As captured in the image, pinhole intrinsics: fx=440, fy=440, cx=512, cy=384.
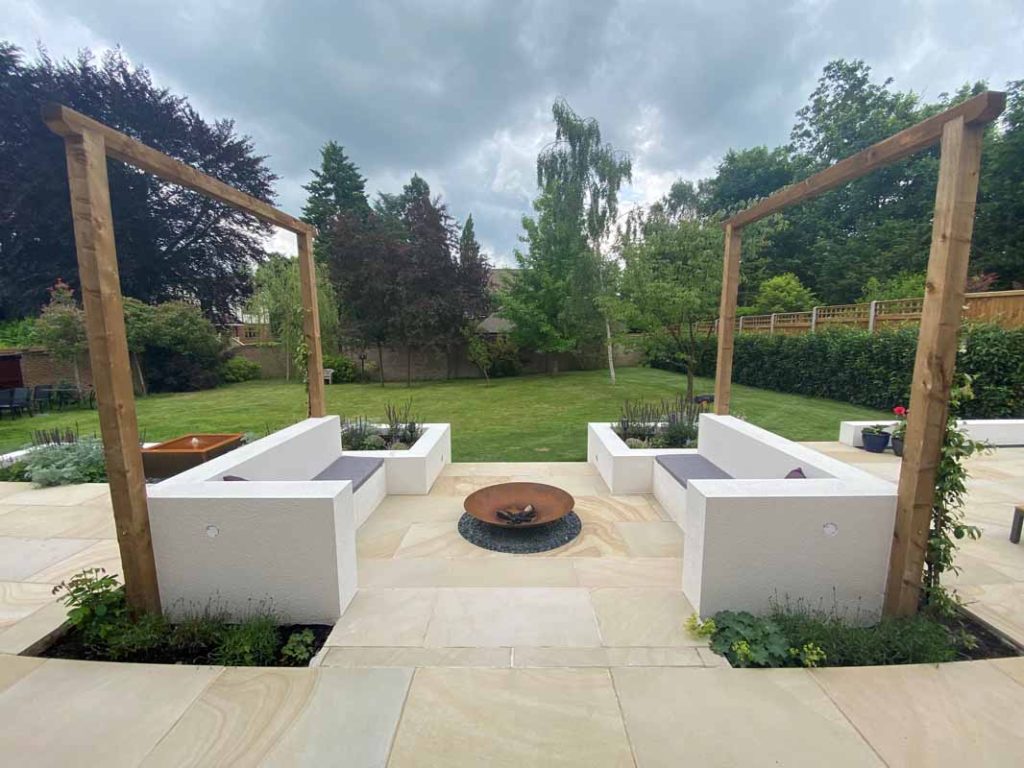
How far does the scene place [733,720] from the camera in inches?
73.6

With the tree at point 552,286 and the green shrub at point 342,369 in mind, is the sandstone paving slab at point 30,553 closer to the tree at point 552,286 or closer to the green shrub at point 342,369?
the tree at point 552,286

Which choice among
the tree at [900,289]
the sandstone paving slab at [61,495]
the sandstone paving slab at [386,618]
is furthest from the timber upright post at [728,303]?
the tree at [900,289]

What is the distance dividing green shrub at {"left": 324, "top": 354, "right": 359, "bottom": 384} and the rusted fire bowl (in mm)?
14695

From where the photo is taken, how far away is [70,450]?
5.56 meters

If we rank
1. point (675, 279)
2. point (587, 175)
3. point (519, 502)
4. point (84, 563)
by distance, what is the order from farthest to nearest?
point (587, 175)
point (675, 279)
point (519, 502)
point (84, 563)

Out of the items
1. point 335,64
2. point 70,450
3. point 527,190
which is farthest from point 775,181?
point 70,450

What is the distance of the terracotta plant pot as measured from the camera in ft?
20.8

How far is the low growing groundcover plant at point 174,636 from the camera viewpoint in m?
2.30

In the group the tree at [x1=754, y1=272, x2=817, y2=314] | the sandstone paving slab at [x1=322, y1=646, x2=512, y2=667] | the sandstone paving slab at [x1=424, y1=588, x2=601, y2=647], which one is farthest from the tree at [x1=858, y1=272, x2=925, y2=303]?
the sandstone paving slab at [x1=322, y1=646, x2=512, y2=667]

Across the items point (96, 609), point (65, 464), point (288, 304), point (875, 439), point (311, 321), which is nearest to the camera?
point (96, 609)

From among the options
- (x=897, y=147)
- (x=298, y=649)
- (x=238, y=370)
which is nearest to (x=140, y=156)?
(x=298, y=649)

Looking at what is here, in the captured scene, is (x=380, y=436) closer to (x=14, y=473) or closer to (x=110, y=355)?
(x=110, y=355)

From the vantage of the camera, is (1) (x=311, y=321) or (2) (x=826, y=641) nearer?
(2) (x=826, y=641)

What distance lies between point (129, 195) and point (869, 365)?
2298cm
